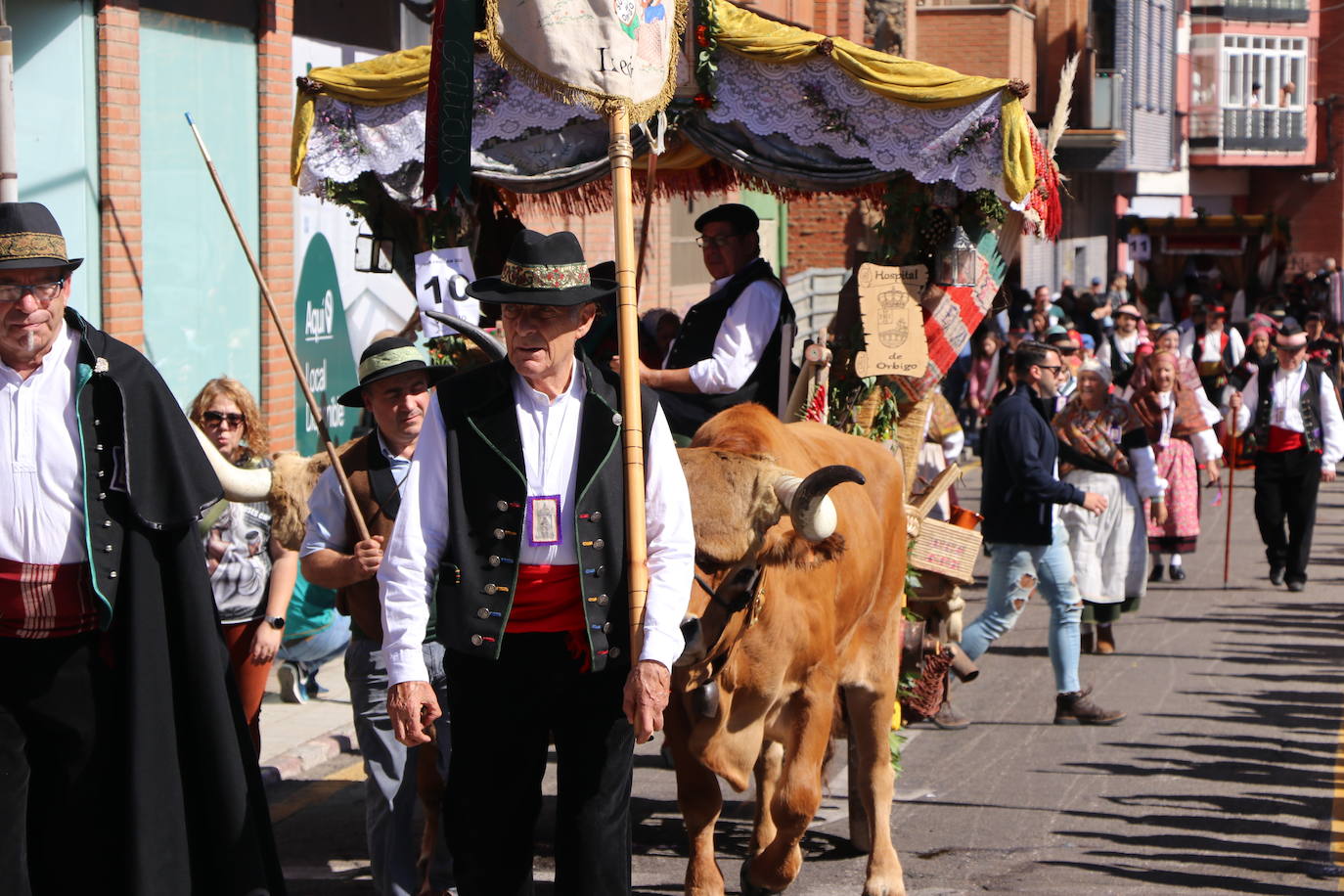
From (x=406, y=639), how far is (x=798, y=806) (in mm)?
2227

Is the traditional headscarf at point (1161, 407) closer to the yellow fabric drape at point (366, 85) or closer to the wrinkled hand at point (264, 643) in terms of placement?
the yellow fabric drape at point (366, 85)

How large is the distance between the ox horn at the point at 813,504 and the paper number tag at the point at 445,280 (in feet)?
9.82

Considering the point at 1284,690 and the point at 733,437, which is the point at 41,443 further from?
the point at 1284,690

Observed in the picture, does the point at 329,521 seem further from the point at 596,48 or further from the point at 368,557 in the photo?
the point at 596,48

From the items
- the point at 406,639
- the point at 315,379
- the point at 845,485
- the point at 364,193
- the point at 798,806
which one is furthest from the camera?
the point at 315,379

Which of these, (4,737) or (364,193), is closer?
(4,737)

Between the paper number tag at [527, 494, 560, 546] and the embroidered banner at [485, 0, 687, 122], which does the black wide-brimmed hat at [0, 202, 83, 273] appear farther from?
the embroidered banner at [485, 0, 687, 122]

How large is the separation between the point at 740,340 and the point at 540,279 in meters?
3.27

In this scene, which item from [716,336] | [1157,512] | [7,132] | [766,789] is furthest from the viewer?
[1157,512]

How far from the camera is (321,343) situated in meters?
13.7

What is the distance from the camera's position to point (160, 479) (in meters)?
5.13

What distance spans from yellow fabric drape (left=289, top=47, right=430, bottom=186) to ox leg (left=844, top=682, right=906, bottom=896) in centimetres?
340

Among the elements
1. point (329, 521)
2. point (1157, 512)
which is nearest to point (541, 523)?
point (329, 521)

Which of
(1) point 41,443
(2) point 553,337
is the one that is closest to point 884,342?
(2) point 553,337
